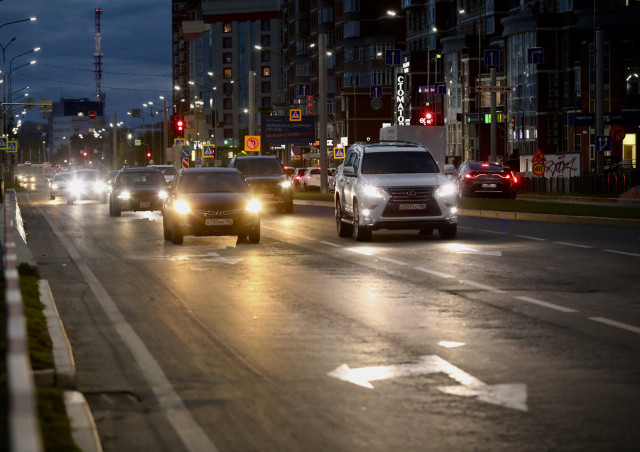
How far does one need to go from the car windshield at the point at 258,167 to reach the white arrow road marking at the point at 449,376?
101 feet

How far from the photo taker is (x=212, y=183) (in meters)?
25.0

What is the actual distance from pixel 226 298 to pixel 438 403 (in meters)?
6.66

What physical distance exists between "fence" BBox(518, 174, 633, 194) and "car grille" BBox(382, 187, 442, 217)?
26.9m

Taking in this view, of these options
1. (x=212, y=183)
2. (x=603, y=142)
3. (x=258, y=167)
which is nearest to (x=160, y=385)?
(x=212, y=183)

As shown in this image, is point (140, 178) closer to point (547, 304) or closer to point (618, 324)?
point (547, 304)

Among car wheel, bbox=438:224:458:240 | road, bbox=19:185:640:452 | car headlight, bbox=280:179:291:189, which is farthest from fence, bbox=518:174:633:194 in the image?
road, bbox=19:185:640:452

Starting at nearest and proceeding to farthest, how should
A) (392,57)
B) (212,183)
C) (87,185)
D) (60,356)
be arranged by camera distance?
(60,356), (212,183), (87,185), (392,57)

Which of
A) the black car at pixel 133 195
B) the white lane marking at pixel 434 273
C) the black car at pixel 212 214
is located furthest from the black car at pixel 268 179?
the white lane marking at pixel 434 273

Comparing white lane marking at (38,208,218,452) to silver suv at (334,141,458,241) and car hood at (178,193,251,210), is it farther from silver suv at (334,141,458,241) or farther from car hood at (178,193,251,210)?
silver suv at (334,141,458,241)

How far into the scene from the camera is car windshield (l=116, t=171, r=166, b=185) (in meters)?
39.1

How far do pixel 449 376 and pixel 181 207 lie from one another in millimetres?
15599

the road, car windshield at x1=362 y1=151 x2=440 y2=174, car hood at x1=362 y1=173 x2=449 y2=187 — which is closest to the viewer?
the road

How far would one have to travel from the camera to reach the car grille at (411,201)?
23844mm

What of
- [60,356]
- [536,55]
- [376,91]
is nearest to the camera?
[60,356]
